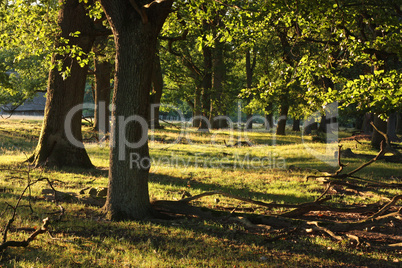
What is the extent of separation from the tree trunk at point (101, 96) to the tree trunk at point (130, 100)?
1886cm

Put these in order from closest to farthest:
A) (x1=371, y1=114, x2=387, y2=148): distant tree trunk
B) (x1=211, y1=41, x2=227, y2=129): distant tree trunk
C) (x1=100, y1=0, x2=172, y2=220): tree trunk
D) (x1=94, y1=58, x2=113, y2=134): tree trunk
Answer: (x1=100, y1=0, x2=172, y2=220): tree trunk < (x1=371, y1=114, x2=387, y2=148): distant tree trunk < (x1=211, y1=41, x2=227, y2=129): distant tree trunk < (x1=94, y1=58, x2=113, y2=134): tree trunk

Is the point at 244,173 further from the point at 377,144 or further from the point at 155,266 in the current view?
the point at 377,144

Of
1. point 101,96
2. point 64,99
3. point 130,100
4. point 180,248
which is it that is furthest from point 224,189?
point 101,96

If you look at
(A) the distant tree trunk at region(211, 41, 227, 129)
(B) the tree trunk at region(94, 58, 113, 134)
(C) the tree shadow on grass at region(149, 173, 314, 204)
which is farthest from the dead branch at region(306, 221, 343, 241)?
(B) the tree trunk at region(94, 58, 113, 134)

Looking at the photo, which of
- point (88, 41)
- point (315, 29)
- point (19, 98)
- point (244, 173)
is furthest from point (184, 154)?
point (19, 98)

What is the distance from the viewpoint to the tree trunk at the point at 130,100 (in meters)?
7.39

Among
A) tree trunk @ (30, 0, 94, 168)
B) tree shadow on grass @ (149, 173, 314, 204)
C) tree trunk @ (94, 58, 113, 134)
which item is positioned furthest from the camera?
tree trunk @ (94, 58, 113, 134)

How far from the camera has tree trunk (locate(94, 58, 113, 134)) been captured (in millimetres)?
26375

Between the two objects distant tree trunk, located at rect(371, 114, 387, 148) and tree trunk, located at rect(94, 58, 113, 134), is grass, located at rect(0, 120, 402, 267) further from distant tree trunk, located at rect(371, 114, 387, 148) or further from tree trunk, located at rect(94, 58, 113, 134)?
tree trunk, located at rect(94, 58, 113, 134)

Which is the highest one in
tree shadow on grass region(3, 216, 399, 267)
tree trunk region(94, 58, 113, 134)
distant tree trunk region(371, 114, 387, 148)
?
tree trunk region(94, 58, 113, 134)

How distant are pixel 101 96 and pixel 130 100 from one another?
20.4 meters

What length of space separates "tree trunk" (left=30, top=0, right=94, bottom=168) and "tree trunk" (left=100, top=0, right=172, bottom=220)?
6338mm

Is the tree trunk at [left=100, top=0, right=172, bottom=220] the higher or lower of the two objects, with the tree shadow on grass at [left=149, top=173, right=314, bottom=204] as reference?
higher

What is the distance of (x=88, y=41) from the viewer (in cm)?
1350
